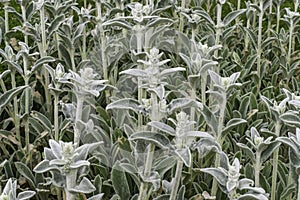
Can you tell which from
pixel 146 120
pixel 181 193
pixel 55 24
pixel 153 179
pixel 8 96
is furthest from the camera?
pixel 55 24

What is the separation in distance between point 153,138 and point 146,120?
0.48 meters

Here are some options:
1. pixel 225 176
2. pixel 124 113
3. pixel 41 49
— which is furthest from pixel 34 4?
pixel 225 176

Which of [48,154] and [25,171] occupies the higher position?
[48,154]

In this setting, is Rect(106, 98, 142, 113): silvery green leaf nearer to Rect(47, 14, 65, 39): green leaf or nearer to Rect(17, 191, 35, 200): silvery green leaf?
Rect(17, 191, 35, 200): silvery green leaf

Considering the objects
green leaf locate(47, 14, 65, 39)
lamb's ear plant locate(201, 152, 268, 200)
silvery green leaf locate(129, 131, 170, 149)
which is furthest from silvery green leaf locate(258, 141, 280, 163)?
green leaf locate(47, 14, 65, 39)

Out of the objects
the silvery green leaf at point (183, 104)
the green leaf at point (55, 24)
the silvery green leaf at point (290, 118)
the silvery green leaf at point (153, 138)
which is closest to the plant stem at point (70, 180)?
the silvery green leaf at point (153, 138)

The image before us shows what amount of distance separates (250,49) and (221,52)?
0.30 m

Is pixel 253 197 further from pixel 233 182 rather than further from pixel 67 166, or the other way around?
pixel 67 166

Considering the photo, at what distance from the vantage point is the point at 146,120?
188 cm

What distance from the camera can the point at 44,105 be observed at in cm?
226

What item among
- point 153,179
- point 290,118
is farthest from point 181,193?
point 290,118

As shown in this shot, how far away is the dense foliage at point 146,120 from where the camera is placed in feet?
4.59

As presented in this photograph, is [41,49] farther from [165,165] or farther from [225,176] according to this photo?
[225,176]

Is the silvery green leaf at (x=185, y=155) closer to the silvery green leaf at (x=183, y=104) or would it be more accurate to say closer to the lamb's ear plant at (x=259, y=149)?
the silvery green leaf at (x=183, y=104)
